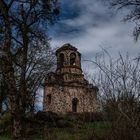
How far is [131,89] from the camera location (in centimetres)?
1371

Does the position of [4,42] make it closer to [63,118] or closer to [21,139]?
[21,139]

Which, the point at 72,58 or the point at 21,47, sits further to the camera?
the point at 72,58

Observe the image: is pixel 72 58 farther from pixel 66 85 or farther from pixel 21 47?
pixel 21 47

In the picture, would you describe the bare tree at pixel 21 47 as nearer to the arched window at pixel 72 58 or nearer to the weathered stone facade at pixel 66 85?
the weathered stone facade at pixel 66 85

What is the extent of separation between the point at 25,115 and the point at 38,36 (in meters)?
4.34

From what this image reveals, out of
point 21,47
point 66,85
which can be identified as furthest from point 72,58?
point 21,47

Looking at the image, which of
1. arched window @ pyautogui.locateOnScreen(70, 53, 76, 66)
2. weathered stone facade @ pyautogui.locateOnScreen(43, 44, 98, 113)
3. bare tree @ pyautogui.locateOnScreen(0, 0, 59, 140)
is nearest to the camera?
bare tree @ pyautogui.locateOnScreen(0, 0, 59, 140)

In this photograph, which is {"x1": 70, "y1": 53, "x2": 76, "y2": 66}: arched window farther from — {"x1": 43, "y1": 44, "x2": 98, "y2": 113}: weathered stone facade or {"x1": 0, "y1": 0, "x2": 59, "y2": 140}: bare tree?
{"x1": 0, "y1": 0, "x2": 59, "y2": 140}: bare tree

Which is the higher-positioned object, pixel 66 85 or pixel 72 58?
pixel 72 58

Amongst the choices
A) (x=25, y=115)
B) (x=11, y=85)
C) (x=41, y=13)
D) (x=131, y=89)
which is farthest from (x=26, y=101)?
(x=131, y=89)

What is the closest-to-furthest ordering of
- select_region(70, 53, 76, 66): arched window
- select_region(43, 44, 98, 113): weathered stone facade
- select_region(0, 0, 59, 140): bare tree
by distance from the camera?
select_region(0, 0, 59, 140): bare tree → select_region(43, 44, 98, 113): weathered stone facade → select_region(70, 53, 76, 66): arched window

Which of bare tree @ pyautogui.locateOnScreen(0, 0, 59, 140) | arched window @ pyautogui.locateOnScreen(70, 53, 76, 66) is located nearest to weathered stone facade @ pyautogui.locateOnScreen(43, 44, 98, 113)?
arched window @ pyautogui.locateOnScreen(70, 53, 76, 66)

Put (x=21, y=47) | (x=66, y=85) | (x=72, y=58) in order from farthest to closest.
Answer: (x=72, y=58), (x=66, y=85), (x=21, y=47)

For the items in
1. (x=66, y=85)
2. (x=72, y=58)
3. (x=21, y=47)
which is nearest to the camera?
(x=21, y=47)
